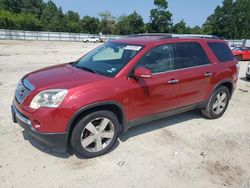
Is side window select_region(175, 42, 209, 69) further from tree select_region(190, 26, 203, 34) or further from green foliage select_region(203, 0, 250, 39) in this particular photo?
tree select_region(190, 26, 203, 34)

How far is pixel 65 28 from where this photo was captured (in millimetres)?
67438

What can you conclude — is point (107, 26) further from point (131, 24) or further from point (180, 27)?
point (180, 27)

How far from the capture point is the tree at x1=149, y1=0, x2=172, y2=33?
7938 cm

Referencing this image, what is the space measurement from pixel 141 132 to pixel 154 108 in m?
0.70

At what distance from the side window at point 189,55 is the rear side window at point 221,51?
396 mm

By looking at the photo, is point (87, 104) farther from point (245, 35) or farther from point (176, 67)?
point (245, 35)

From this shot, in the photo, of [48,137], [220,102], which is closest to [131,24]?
[220,102]

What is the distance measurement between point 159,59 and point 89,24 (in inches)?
2810

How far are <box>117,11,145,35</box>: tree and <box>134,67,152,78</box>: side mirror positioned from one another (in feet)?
241

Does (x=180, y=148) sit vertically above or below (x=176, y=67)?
below

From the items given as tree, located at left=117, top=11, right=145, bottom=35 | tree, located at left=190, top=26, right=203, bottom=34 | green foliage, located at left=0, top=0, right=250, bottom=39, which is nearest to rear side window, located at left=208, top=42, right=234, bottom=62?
green foliage, located at left=0, top=0, right=250, bottom=39

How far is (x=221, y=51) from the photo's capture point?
560 centimetres

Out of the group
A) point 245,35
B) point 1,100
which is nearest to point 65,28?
point 245,35

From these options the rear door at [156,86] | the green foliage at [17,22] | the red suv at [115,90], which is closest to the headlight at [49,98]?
the red suv at [115,90]
